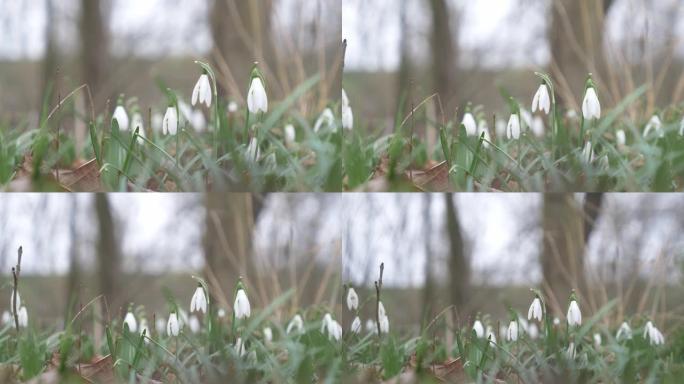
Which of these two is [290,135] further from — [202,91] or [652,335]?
[652,335]

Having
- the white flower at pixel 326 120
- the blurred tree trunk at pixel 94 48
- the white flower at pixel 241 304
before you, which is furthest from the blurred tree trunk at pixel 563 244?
the blurred tree trunk at pixel 94 48

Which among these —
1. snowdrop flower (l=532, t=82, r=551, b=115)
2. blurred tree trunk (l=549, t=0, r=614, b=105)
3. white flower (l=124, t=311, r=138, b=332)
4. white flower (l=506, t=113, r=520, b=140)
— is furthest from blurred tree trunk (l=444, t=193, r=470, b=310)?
white flower (l=124, t=311, r=138, b=332)

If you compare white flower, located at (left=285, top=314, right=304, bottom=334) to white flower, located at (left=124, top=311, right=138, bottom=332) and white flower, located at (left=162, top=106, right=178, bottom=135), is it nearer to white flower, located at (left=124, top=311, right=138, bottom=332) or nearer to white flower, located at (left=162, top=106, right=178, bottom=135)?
white flower, located at (left=124, top=311, right=138, bottom=332)

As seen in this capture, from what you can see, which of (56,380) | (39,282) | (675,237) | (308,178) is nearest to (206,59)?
(308,178)

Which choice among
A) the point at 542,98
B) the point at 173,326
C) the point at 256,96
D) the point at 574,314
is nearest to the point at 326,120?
the point at 256,96

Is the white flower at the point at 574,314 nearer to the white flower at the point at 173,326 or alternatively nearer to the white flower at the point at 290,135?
the white flower at the point at 290,135
